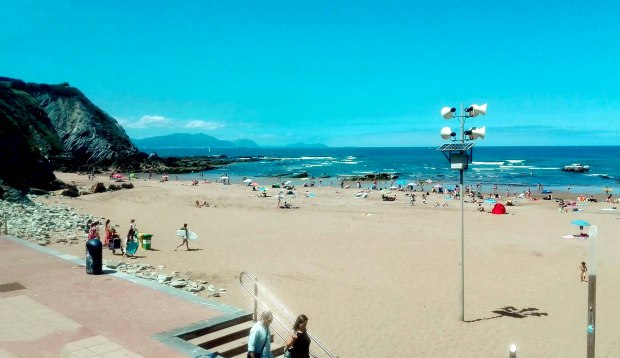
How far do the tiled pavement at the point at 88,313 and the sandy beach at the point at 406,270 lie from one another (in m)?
2.66

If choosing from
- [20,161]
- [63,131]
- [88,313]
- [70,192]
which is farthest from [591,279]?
[63,131]

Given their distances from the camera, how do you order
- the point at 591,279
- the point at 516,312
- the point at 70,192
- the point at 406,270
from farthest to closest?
the point at 70,192
the point at 406,270
the point at 516,312
the point at 591,279

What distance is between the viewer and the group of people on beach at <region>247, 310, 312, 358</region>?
5645 mm

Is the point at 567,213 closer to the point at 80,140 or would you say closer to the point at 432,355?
the point at 432,355

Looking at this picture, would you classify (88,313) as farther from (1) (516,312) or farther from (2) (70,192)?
(2) (70,192)

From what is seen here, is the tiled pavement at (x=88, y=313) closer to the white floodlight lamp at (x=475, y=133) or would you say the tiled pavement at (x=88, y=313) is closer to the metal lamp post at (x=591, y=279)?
the metal lamp post at (x=591, y=279)

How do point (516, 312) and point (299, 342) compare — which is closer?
point (299, 342)

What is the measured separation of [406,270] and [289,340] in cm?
1022

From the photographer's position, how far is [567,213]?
103ft

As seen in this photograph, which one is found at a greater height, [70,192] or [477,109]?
[477,109]

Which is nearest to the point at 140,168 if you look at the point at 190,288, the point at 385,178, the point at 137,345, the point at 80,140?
the point at 80,140

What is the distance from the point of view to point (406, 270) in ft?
50.2

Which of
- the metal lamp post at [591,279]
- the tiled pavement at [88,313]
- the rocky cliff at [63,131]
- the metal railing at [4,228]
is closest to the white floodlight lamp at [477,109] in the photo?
the metal lamp post at [591,279]

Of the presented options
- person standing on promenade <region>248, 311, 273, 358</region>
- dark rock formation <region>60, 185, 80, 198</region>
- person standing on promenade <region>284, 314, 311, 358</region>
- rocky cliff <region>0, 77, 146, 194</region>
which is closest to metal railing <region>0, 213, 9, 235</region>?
person standing on promenade <region>248, 311, 273, 358</region>
